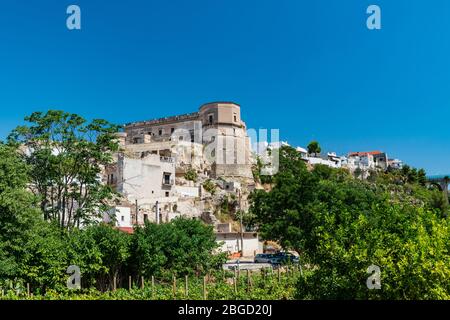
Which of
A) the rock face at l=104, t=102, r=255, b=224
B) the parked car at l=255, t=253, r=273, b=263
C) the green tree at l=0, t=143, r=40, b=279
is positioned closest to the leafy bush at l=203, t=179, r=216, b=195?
the rock face at l=104, t=102, r=255, b=224

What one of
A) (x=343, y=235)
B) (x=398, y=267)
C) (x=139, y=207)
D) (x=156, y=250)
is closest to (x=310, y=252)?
(x=343, y=235)

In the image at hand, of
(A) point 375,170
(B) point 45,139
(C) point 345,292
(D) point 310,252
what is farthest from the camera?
(A) point 375,170

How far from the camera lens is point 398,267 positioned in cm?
935

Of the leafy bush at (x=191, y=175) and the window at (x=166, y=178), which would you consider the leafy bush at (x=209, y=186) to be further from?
the window at (x=166, y=178)

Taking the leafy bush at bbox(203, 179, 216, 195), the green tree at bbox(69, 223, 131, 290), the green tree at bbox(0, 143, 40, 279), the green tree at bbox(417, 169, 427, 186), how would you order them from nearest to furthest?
the green tree at bbox(0, 143, 40, 279) → the green tree at bbox(69, 223, 131, 290) → the leafy bush at bbox(203, 179, 216, 195) → the green tree at bbox(417, 169, 427, 186)

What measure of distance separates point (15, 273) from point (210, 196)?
3584cm

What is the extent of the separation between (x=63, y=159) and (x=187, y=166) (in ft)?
110

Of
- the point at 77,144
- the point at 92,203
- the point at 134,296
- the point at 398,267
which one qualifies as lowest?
the point at 134,296

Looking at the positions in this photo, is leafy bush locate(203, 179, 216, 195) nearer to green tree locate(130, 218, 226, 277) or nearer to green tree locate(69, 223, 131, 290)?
green tree locate(130, 218, 226, 277)

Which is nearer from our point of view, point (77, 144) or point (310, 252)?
point (310, 252)

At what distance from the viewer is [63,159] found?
24.8 meters

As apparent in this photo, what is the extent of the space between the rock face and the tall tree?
13824mm

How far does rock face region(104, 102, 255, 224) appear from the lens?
151 feet

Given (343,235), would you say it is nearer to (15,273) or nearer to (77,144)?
(15,273)
